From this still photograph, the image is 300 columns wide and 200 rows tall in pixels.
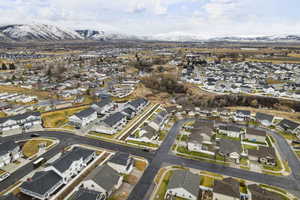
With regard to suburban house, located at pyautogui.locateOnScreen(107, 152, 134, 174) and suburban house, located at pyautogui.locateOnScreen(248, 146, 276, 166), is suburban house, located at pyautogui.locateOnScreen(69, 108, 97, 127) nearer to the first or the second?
suburban house, located at pyautogui.locateOnScreen(107, 152, 134, 174)

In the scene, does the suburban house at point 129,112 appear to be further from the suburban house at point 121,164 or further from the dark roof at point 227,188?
the dark roof at point 227,188

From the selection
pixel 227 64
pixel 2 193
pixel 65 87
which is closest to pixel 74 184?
pixel 2 193

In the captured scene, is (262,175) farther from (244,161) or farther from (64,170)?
(64,170)

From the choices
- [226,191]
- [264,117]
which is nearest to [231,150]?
[226,191]

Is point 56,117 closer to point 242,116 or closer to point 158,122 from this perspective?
point 158,122

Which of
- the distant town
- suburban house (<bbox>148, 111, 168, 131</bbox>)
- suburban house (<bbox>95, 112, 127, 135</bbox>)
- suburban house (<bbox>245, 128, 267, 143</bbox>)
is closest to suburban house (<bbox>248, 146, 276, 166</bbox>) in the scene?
the distant town

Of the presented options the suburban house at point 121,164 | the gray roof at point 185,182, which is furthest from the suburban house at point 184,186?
the suburban house at point 121,164
